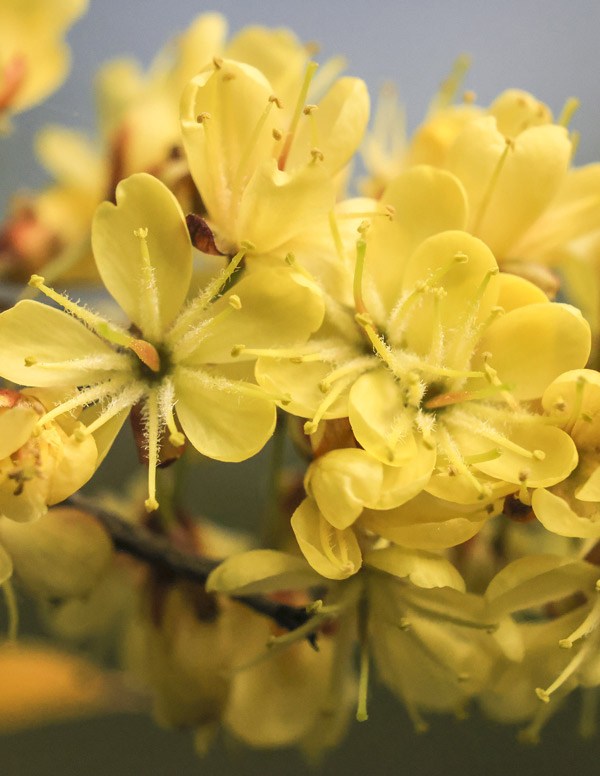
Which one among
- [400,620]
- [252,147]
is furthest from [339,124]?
[400,620]

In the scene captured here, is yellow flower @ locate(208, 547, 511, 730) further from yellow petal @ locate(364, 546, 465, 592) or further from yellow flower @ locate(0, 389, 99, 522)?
yellow flower @ locate(0, 389, 99, 522)

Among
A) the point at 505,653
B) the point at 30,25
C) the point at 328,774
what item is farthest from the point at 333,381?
the point at 328,774

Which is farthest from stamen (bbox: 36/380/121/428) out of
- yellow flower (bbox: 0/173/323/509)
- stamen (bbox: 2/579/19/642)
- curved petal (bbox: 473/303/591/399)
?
curved petal (bbox: 473/303/591/399)

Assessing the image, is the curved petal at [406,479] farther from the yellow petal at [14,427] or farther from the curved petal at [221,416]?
the yellow petal at [14,427]

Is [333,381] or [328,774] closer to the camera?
[333,381]

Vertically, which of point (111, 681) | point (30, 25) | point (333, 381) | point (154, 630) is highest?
point (30, 25)

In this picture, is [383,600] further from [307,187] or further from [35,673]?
[35,673]

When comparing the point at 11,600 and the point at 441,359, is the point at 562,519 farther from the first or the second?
the point at 11,600
